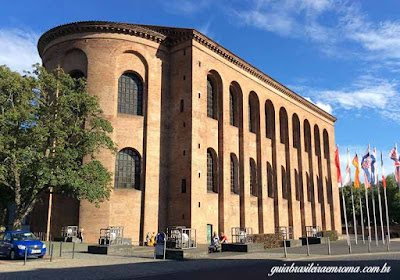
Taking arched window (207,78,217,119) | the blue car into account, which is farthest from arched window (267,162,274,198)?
the blue car

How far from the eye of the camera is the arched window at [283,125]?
41031mm

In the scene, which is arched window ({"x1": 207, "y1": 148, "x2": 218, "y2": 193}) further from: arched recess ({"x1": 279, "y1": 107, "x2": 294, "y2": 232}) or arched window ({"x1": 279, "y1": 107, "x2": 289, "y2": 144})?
arched window ({"x1": 279, "y1": 107, "x2": 289, "y2": 144})

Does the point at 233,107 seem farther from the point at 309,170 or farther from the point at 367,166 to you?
the point at 309,170

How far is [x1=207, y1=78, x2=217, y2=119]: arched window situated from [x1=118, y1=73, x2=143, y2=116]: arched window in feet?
19.4

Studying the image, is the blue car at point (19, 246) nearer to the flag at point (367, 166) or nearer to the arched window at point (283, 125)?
the flag at point (367, 166)

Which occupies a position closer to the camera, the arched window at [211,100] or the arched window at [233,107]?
the arched window at [211,100]

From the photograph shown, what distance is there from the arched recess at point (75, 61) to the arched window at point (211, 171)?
37.6ft

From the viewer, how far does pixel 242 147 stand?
109ft

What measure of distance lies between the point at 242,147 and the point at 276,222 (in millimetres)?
8736

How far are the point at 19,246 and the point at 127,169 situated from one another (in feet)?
37.2

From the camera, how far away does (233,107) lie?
34719 mm

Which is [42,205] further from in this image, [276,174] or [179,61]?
[276,174]

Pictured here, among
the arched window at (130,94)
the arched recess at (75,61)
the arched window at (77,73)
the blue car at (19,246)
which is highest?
the arched recess at (75,61)

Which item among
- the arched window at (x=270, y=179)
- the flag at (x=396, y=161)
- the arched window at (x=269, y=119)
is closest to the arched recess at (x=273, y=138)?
the arched window at (x=269, y=119)
